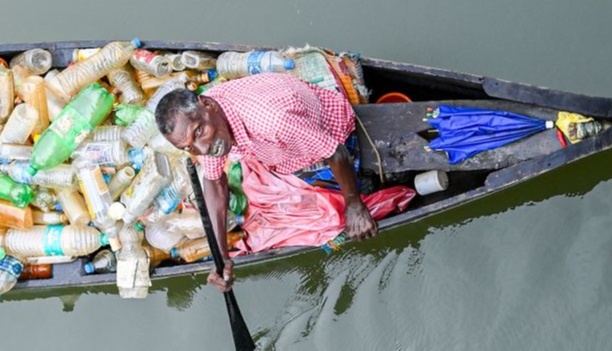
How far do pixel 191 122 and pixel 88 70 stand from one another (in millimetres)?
1967

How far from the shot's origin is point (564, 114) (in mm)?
4914

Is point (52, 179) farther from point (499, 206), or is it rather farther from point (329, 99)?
point (499, 206)

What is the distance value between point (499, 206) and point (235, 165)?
1.71 metres

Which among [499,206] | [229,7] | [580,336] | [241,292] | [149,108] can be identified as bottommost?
[580,336]

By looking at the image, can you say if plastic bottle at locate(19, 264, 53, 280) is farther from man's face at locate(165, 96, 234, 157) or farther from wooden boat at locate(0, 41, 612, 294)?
man's face at locate(165, 96, 234, 157)

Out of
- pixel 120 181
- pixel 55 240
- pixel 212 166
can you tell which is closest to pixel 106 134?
pixel 120 181

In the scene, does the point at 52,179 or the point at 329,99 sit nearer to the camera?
the point at 329,99

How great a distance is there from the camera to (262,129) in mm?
4367

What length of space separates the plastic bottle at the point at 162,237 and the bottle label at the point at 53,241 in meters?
0.52

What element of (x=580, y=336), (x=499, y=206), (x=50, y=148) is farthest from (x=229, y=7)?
(x=580, y=336)

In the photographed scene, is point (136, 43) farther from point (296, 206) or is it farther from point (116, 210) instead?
point (296, 206)

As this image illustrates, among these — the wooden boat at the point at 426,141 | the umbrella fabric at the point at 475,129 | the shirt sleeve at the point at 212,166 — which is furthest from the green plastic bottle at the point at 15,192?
the umbrella fabric at the point at 475,129

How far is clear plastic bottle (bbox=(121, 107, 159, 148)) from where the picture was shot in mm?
5633

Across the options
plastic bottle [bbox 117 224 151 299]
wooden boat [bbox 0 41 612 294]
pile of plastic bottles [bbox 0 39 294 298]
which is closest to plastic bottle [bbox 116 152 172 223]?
pile of plastic bottles [bbox 0 39 294 298]
